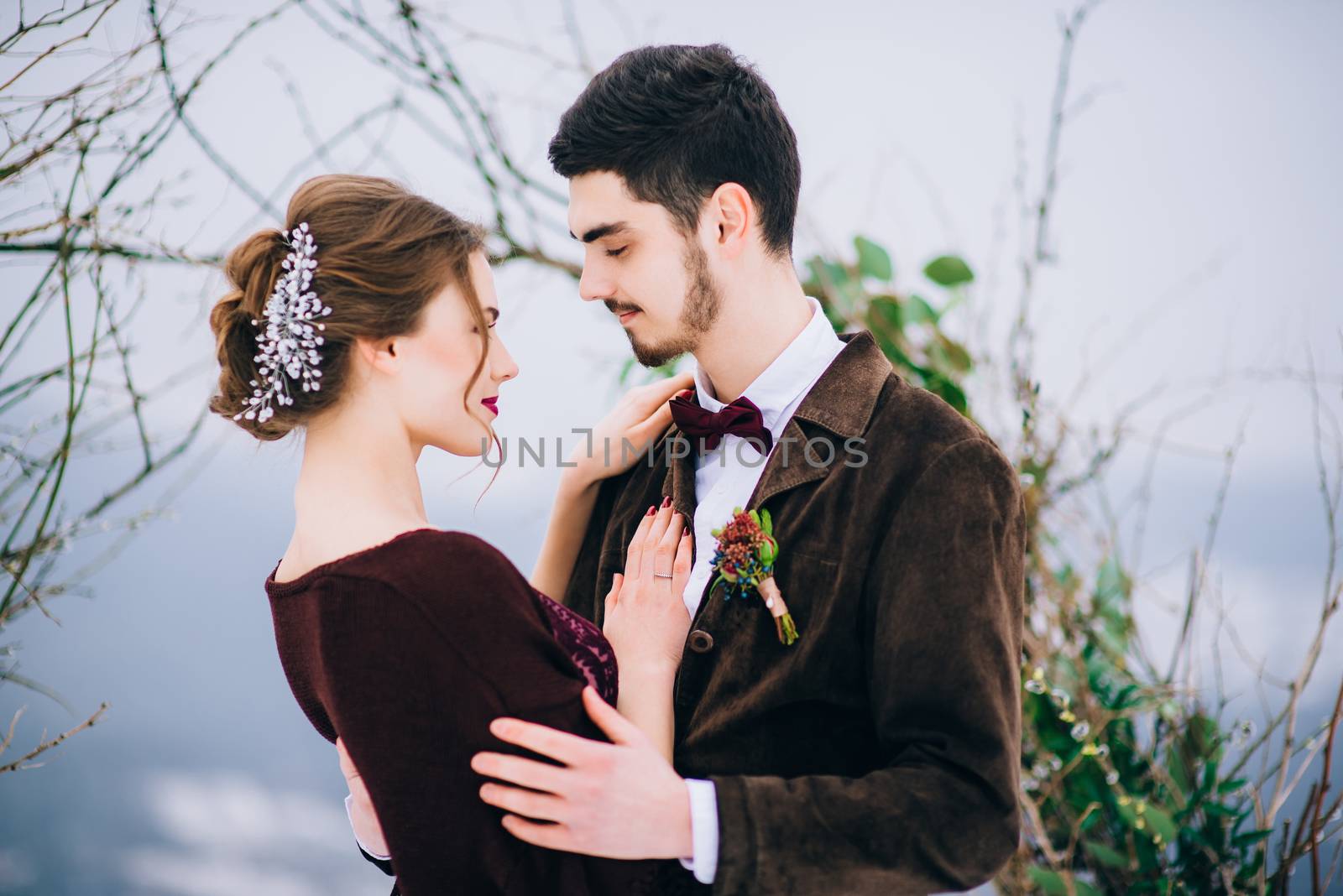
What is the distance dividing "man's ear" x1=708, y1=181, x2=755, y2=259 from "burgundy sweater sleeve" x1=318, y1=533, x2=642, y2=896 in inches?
26.4

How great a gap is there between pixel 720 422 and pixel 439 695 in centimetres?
66

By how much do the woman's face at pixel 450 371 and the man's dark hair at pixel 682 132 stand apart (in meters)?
0.28

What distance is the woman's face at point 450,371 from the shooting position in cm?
148

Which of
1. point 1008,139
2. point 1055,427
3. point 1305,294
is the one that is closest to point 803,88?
point 1008,139

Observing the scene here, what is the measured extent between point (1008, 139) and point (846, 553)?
82.1 inches

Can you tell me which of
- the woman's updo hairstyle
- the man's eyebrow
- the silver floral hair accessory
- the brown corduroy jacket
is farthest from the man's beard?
the silver floral hair accessory

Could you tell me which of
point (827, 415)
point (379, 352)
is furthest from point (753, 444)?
point (379, 352)

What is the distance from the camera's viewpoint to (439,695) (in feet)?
4.18

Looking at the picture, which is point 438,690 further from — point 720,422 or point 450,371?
point 720,422

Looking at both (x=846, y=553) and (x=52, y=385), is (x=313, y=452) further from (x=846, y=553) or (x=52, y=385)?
(x=52, y=385)

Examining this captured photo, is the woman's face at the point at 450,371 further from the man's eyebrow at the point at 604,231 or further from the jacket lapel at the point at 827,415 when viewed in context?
the jacket lapel at the point at 827,415

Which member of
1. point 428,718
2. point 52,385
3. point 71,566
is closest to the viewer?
point 428,718

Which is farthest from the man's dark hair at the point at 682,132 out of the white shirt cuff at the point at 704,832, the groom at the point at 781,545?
the white shirt cuff at the point at 704,832

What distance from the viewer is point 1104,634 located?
8.88 feet
